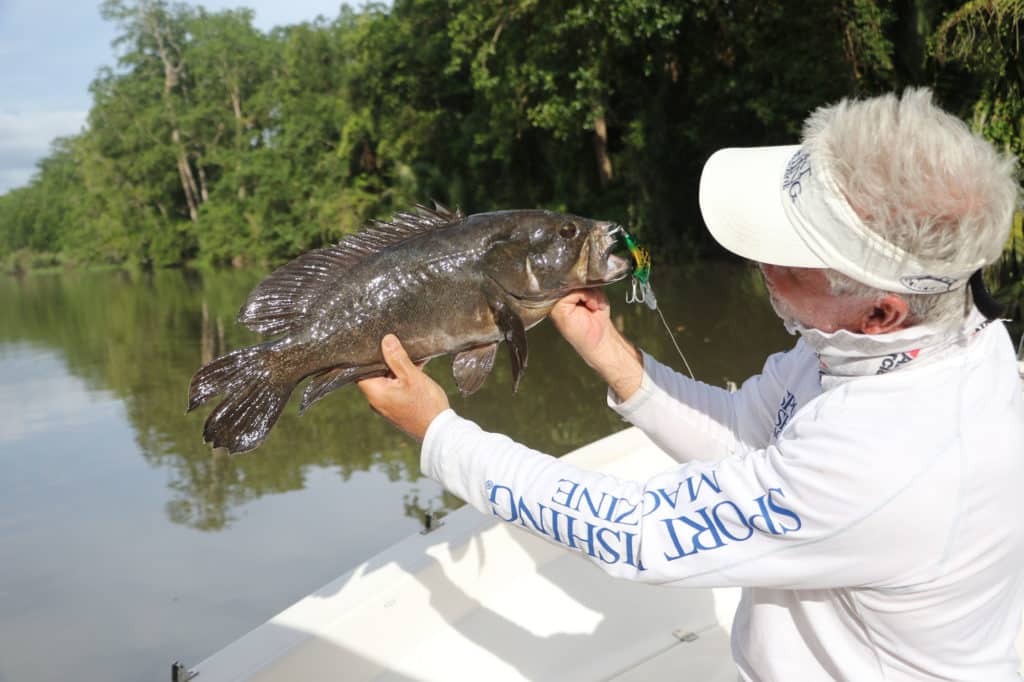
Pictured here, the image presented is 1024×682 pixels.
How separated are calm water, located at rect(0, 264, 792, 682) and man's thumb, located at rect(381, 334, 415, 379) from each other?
328 centimetres

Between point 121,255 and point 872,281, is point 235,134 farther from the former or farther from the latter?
point 872,281

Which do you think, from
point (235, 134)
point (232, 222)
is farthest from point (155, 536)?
point (235, 134)

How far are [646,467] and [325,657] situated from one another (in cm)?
192

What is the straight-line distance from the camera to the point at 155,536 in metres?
6.34

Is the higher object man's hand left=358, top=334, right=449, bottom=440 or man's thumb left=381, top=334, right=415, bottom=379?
man's thumb left=381, top=334, right=415, bottom=379

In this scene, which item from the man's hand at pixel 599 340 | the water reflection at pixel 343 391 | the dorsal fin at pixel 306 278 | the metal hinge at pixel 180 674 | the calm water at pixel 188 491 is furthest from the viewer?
the water reflection at pixel 343 391

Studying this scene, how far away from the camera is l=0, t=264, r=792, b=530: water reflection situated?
24.9 feet

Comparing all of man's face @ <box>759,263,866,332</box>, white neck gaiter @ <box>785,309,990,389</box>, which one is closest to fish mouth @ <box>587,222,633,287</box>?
man's face @ <box>759,263,866,332</box>

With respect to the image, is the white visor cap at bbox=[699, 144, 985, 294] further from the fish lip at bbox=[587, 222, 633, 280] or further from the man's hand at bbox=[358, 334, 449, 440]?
the man's hand at bbox=[358, 334, 449, 440]

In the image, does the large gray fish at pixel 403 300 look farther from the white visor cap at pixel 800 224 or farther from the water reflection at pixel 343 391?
the water reflection at pixel 343 391

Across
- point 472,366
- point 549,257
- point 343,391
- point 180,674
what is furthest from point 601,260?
point 343,391

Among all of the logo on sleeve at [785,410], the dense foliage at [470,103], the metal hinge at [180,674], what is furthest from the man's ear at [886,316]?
the dense foliage at [470,103]

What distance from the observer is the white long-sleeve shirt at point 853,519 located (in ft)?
4.58

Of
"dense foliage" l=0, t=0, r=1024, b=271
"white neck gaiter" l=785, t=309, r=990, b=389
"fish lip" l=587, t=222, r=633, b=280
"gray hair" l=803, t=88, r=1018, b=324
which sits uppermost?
"dense foliage" l=0, t=0, r=1024, b=271
